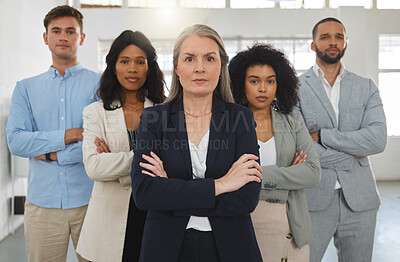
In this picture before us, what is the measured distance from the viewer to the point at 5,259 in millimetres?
3938

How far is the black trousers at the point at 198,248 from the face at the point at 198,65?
63cm

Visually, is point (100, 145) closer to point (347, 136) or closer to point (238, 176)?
point (238, 176)

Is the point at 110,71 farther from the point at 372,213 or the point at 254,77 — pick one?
the point at 372,213

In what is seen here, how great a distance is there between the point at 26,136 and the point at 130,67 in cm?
87

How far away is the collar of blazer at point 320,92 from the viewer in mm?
2541

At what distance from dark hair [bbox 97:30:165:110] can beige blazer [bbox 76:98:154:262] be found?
0.11 metres

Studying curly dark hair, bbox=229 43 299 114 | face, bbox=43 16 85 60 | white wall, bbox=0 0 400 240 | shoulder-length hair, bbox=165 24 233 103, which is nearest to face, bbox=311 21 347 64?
curly dark hair, bbox=229 43 299 114

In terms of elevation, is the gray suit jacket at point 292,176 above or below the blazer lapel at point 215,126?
below

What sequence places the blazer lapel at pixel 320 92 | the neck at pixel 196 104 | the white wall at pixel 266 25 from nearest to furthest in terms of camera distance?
1. the neck at pixel 196 104
2. the blazer lapel at pixel 320 92
3. the white wall at pixel 266 25

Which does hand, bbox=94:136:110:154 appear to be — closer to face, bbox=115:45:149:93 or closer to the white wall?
face, bbox=115:45:149:93

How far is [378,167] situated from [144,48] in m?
7.61

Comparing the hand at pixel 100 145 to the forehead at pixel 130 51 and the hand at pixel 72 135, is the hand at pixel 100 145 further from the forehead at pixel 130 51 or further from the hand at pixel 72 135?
the forehead at pixel 130 51

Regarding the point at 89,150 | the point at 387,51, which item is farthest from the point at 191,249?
the point at 387,51

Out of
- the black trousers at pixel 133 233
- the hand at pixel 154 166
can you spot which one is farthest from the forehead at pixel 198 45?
the black trousers at pixel 133 233
